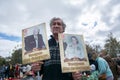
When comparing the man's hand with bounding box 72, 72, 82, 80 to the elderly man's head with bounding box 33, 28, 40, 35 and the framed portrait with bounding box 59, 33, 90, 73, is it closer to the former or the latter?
the framed portrait with bounding box 59, 33, 90, 73

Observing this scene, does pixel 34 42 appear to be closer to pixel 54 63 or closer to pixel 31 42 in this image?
pixel 31 42

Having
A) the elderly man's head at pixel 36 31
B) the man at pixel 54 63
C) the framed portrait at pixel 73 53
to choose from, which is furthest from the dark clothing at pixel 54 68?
the elderly man's head at pixel 36 31

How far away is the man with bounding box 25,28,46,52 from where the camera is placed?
16.5ft

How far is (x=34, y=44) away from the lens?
5.08 meters

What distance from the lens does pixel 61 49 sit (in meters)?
4.84

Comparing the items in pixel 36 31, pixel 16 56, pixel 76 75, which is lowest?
pixel 76 75

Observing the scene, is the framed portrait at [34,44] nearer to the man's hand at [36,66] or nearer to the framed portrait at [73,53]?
the man's hand at [36,66]

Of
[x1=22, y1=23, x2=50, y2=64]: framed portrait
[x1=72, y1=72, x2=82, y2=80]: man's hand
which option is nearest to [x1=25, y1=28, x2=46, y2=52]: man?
[x1=22, y1=23, x2=50, y2=64]: framed portrait

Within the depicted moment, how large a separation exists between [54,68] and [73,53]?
37 centimetres

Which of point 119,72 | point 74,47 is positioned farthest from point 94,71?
point 74,47

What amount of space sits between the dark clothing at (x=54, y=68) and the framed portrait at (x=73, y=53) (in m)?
0.12

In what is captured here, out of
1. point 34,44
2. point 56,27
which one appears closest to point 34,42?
point 34,44

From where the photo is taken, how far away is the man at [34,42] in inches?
198

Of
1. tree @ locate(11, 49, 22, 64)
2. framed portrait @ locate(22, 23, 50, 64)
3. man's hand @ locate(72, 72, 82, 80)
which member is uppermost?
tree @ locate(11, 49, 22, 64)
